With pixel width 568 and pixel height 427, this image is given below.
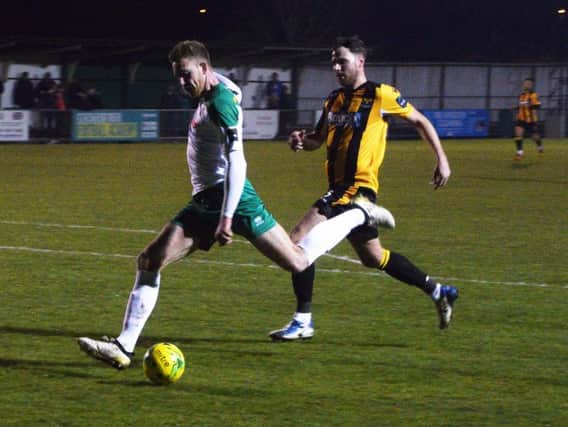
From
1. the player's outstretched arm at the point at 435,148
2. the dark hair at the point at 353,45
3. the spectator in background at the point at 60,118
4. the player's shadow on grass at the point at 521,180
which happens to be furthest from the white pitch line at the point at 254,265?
the spectator in background at the point at 60,118

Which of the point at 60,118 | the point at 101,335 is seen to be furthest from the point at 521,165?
the point at 101,335

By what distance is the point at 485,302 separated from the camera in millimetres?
8750

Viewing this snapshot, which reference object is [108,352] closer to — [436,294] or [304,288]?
[304,288]

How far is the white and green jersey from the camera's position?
6.18 meters

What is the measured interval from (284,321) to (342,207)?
1047mm

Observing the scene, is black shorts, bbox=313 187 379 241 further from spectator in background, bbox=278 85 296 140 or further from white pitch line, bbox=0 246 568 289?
spectator in background, bbox=278 85 296 140

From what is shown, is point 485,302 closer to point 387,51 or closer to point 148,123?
point 148,123

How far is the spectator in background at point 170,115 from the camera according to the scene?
108 feet

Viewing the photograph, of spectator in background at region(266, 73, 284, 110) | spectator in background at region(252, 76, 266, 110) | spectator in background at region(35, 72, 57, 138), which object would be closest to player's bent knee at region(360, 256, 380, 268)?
spectator in background at region(35, 72, 57, 138)

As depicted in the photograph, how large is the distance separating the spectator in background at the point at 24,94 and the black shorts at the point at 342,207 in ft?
82.5

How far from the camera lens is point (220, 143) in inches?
250

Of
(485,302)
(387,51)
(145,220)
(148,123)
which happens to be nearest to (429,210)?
(145,220)

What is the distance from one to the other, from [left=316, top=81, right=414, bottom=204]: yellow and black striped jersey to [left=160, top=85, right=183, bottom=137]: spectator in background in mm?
25568

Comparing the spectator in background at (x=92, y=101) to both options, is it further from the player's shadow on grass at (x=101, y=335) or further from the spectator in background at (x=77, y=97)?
the player's shadow on grass at (x=101, y=335)
